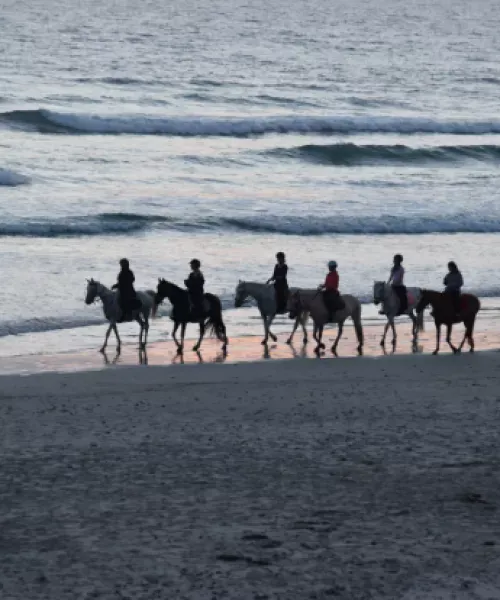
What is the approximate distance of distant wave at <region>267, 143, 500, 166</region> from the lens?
54125 millimetres

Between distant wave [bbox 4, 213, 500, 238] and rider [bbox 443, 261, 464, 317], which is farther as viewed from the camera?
distant wave [bbox 4, 213, 500, 238]

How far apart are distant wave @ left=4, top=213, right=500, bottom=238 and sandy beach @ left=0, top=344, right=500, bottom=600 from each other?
19.0 meters

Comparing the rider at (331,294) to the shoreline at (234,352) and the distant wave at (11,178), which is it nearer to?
the shoreline at (234,352)

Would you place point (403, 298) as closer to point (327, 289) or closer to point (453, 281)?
point (453, 281)

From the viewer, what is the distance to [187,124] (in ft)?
196

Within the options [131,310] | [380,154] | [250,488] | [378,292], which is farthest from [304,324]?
[380,154]

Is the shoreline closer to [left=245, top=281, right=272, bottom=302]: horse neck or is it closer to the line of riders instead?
the line of riders

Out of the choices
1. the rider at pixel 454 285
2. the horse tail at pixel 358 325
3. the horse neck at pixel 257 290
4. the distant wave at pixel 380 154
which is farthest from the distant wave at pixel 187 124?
the rider at pixel 454 285

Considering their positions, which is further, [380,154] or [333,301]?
[380,154]

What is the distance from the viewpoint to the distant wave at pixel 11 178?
146 feet

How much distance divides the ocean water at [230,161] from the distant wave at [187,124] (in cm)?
11

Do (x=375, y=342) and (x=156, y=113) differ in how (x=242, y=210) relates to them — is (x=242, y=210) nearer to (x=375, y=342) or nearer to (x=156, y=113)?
(x=375, y=342)

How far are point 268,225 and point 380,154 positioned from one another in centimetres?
1957

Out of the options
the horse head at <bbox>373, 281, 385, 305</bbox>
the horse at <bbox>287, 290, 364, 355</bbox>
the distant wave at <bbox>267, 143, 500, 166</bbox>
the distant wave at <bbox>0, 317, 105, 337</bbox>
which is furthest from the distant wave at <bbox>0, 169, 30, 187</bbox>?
the horse head at <bbox>373, 281, 385, 305</bbox>
